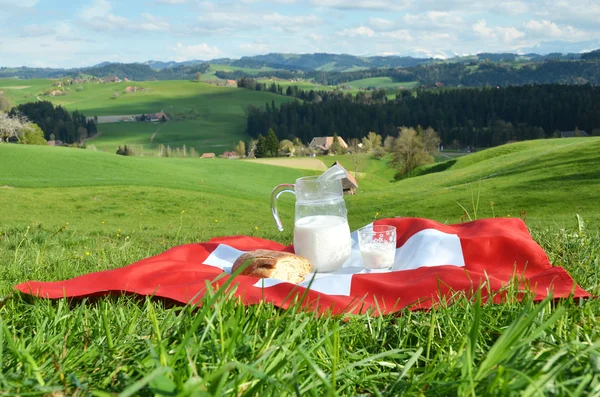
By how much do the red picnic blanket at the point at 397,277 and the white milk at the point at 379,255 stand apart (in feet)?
0.21

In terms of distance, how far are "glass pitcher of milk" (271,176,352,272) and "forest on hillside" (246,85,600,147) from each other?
116192mm

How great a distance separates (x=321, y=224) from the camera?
3.29 metres

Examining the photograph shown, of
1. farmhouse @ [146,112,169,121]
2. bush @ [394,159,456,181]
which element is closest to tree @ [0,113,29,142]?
bush @ [394,159,456,181]

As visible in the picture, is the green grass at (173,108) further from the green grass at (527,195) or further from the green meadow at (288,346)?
the green meadow at (288,346)

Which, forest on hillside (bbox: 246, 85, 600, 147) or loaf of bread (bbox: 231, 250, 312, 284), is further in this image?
forest on hillside (bbox: 246, 85, 600, 147)

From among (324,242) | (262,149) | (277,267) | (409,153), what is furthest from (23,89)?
(277,267)

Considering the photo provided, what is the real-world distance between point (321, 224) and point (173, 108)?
15263 centimetres

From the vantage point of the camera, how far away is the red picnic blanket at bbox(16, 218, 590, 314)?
2.18 metres

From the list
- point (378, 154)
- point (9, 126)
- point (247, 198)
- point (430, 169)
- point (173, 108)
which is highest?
point (173, 108)

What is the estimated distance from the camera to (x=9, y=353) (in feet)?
4.17

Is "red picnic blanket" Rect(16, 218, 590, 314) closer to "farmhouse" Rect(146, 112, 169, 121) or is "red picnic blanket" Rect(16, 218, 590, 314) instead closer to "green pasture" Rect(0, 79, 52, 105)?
"farmhouse" Rect(146, 112, 169, 121)

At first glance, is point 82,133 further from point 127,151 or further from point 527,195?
point 527,195

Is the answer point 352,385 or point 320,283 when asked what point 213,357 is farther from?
point 320,283

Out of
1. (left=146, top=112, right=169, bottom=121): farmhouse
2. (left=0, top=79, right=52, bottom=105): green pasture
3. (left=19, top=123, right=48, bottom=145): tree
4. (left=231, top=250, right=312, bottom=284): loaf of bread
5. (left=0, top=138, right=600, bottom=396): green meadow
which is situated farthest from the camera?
(left=0, top=79, right=52, bottom=105): green pasture
